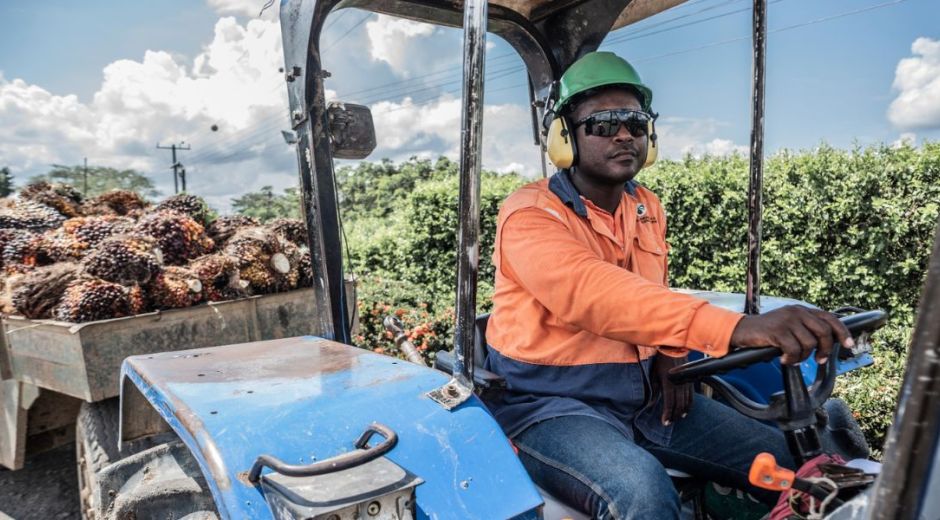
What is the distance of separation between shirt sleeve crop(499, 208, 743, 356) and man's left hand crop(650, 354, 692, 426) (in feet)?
1.60

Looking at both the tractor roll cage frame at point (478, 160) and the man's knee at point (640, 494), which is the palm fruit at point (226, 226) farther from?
the man's knee at point (640, 494)

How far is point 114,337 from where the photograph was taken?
10.4 ft

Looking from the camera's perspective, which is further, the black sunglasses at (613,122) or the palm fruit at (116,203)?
the palm fruit at (116,203)

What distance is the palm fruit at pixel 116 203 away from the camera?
5.12 meters

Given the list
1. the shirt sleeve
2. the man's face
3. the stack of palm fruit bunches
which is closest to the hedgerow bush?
the stack of palm fruit bunches

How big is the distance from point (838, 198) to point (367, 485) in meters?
6.46

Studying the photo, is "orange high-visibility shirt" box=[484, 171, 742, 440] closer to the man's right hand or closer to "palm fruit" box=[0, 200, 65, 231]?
the man's right hand

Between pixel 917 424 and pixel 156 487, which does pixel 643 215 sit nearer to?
pixel 917 424

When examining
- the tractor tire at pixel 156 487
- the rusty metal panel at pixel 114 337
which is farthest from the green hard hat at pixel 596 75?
the rusty metal panel at pixel 114 337

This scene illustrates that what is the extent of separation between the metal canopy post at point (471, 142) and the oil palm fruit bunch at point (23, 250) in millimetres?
3708

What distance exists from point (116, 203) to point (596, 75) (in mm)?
4619

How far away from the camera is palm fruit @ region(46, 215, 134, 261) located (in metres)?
4.07

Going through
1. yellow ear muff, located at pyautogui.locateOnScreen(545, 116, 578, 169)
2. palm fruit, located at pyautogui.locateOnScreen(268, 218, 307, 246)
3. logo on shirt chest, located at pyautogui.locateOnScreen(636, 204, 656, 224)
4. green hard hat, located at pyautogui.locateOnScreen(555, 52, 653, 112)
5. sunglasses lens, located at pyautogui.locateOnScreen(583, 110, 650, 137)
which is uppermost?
green hard hat, located at pyautogui.locateOnScreen(555, 52, 653, 112)

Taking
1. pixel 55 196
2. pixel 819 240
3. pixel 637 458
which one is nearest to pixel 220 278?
pixel 55 196
